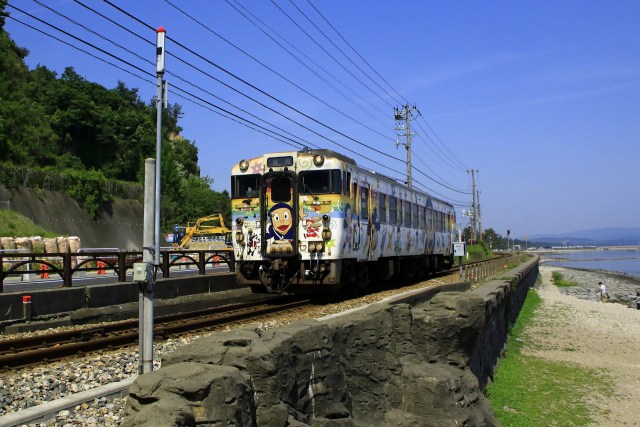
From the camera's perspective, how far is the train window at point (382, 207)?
58.9 ft

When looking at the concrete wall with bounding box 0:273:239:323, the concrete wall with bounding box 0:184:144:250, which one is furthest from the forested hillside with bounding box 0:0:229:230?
the concrete wall with bounding box 0:273:239:323

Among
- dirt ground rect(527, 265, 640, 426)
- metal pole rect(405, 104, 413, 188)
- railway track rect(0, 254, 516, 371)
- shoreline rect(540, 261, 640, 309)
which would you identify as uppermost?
metal pole rect(405, 104, 413, 188)

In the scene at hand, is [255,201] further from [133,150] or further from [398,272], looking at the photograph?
[133,150]

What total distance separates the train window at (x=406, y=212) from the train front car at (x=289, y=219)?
5.80m

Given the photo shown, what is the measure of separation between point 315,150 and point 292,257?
2.80 meters

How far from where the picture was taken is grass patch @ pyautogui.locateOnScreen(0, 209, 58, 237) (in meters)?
31.3

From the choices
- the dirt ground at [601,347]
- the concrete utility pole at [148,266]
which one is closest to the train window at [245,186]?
the dirt ground at [601,347]

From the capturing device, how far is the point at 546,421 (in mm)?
10508

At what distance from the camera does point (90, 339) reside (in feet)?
31.5

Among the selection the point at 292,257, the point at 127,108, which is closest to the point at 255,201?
the point at 292,257

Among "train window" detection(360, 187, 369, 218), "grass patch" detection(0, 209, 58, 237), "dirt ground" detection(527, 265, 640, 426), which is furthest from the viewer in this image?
"grass patch" detection(0, 209, 58, 237)

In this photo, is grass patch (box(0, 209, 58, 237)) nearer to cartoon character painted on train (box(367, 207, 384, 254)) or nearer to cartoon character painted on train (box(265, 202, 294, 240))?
cartoon character painted on train (box(265, 202, 294, 240))

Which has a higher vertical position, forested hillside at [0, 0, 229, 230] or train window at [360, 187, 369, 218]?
forested hillside at [0, 0, 229, 230]

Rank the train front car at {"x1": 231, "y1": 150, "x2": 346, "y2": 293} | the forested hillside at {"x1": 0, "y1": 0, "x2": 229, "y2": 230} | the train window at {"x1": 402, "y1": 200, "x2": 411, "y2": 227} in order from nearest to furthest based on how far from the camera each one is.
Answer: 1. the train front car at {"x1": 231, "y1": 150, "x2": 346, "y2": 293}
2. the train window at {"x1": 402, "y1": 200, "x2": 411, "y2": 227}
3. the forested hillside at {"x1": 0, "y1": 0, "x2": 229, "y2": 230}
